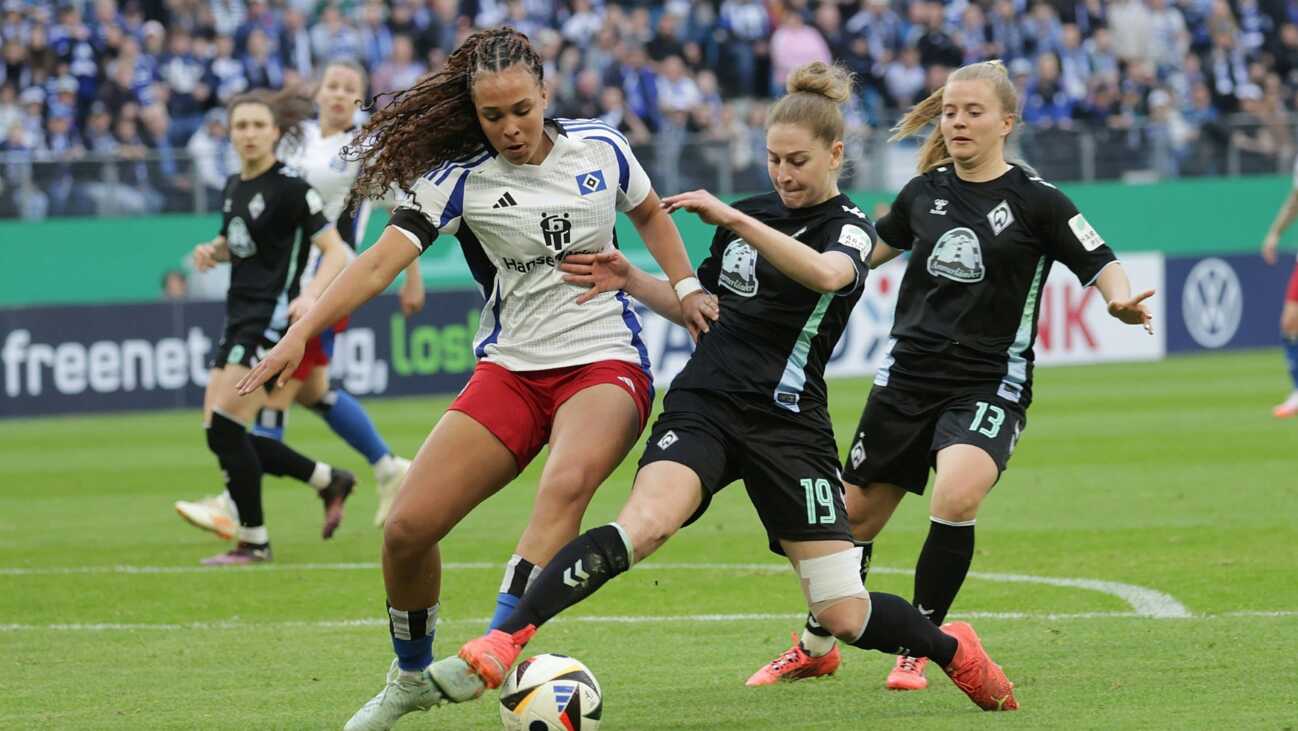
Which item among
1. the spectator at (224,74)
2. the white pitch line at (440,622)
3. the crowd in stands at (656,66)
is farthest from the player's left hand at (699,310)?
the spectator at (224,74)

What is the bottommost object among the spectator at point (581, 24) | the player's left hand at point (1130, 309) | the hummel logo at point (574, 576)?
the hummel logo at point (574, 576)

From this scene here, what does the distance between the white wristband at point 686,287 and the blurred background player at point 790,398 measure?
0.05 meters

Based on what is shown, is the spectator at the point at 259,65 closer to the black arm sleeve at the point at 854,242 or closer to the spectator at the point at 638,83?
the spectator at the point at 638,83

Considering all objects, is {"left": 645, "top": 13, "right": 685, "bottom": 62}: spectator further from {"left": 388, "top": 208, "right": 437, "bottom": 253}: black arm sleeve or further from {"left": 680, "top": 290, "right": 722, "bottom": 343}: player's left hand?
{"left": 388, "top": 208, "right": 437, "bottom": 253}: black arm sleeve

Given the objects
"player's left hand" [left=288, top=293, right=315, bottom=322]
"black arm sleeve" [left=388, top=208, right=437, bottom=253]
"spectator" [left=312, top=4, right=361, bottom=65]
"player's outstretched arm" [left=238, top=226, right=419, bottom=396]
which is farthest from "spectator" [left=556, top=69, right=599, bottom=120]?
"player's outstretched arm" [left=238, top=226, right=419, bottom=396]

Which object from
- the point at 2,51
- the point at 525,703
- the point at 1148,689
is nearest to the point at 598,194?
the point at 525,703

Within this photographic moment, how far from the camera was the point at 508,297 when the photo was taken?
6090 mm

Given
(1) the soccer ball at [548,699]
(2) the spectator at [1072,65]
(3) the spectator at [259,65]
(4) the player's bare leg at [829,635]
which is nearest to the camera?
(1) the soccer ball at [548,699]

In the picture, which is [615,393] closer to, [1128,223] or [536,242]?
[536,242]

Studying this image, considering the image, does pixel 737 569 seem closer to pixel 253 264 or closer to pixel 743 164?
pixel 253 264

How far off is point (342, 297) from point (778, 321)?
1.33 metres

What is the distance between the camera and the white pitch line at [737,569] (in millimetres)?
8211

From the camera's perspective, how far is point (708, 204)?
17.7 ft

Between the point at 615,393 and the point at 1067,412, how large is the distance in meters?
12.7
